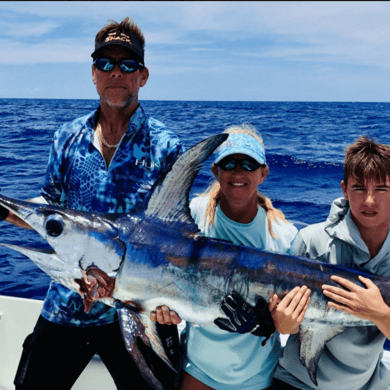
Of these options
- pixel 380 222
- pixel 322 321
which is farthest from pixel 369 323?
pixel 380 222

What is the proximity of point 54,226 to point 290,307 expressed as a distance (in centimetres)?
94

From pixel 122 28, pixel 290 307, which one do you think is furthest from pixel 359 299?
pixel 122 28

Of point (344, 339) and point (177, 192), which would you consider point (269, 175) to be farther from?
point (177, 192)

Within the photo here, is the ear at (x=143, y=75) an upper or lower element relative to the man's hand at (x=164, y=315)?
upper

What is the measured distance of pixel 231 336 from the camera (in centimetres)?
197

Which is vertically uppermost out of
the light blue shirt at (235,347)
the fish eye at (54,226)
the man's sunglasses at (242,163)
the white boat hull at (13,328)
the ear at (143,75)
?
the ear at (143,75)

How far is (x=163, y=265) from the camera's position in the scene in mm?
1694

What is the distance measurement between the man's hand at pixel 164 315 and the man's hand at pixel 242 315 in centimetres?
16

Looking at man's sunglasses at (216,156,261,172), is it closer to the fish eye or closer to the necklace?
the necklace

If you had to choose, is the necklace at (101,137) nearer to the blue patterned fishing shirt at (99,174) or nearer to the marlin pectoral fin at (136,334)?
the blue patterned fishing shirt at (99,174)

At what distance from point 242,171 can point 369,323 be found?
82 cm

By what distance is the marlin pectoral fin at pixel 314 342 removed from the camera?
1821 mm


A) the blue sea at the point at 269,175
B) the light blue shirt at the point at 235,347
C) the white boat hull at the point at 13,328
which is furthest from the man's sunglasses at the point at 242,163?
the white boat hull at the point at 13,328

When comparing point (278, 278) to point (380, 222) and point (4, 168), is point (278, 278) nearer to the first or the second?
point (380, 222)
